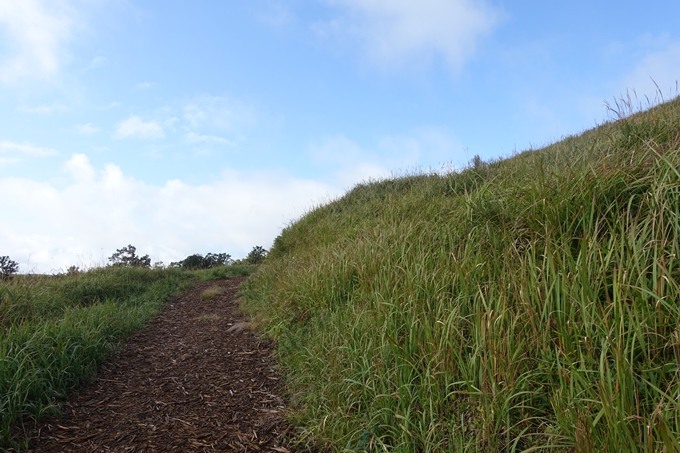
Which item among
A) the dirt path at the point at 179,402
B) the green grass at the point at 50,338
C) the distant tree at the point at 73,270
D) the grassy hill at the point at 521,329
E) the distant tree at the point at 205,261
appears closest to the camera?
the grassy hill at the point at 521,329

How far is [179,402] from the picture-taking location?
3.85 metres

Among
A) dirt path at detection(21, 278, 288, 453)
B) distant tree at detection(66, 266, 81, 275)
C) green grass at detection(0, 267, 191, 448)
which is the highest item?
distant tree at detection(66, 266, 81, 275)

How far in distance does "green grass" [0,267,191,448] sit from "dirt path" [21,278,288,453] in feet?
0.58

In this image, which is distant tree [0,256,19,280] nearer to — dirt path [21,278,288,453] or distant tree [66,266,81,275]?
distant tree [66,266,81,275]

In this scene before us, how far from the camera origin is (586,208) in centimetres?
304

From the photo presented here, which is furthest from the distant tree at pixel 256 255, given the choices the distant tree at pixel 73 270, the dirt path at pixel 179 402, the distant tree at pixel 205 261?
the dirt path at pixel 179 402

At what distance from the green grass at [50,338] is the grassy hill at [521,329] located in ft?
7.18

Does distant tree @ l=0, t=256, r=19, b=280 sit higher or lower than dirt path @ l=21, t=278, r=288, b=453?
higher

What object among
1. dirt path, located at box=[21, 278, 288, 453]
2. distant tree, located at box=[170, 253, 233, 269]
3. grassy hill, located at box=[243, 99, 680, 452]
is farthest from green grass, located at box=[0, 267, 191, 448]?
distant tree, located at box=[170, 253, 233, 269]

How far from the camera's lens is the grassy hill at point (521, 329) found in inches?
76.5

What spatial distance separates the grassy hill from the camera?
1.94 meters

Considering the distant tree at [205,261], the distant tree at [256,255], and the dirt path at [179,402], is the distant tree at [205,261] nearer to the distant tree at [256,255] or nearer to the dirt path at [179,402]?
the distant tree at [256,255]

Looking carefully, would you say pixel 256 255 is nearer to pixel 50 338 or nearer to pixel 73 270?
pixel 73 270

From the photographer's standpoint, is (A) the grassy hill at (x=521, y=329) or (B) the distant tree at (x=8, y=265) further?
(B) the distant tree at (x=8, y=265)
